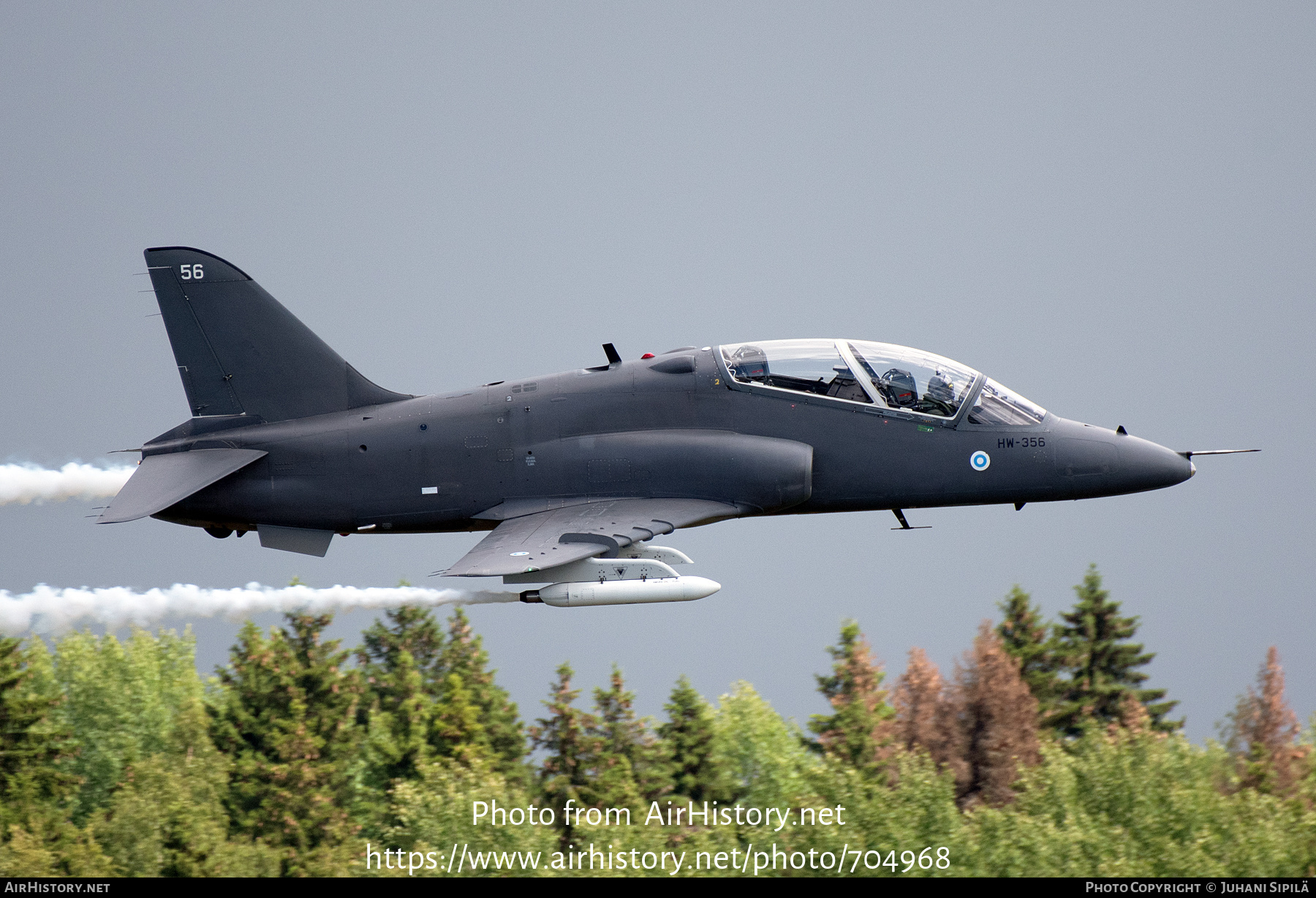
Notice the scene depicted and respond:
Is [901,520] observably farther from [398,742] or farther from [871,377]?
[398,742]

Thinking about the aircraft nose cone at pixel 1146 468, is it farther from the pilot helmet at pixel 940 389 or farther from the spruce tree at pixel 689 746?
the spruce tree at pixel 689 746

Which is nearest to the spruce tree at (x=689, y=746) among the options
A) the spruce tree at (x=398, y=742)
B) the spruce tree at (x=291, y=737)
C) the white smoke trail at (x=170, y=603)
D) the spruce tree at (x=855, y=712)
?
the spruce tree at (x=855, y=712)

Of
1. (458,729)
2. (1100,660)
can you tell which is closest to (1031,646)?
(1100,660)

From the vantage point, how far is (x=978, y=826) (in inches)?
1460

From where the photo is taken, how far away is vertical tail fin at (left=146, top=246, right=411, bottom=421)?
19.0m

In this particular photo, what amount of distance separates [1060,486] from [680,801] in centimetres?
3374

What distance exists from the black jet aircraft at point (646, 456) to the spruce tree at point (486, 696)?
36.8 meters

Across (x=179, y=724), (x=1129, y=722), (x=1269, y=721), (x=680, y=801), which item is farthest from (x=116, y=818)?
(x=1269, y=721)

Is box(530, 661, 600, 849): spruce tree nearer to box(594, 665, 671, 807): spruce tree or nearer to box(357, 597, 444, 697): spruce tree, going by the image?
box(594, 665, 671, 807): spruce tree

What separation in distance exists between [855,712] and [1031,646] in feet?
32.7

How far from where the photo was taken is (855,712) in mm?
53125

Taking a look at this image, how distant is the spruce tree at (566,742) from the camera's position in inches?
1960

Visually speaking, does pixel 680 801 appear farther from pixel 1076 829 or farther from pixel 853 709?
pixel 1076 829

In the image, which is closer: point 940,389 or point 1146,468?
point 940,389
